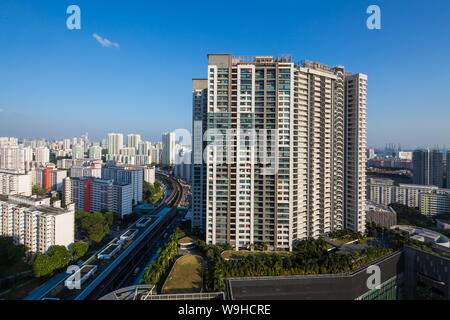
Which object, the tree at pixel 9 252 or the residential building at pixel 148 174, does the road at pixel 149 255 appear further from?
the residential building at pixel 148 174

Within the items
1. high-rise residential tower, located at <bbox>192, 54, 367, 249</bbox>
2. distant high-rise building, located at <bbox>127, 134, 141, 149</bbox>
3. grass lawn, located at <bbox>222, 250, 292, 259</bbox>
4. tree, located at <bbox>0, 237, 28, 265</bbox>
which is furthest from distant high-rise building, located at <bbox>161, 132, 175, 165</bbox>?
grass lawn, located at <bbox>222, 250, 292, 259</bbox>

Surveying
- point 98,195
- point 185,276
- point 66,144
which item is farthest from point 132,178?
point 66,144

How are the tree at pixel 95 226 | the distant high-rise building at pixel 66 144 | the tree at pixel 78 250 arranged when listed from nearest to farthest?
the tree at pixel 78 250, the tree at pixel 95 226, the distant high-rise building at pixel 66 144

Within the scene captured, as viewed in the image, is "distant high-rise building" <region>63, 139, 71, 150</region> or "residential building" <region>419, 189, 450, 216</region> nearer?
"residential building" <region>419, 189, 450, 216</region>

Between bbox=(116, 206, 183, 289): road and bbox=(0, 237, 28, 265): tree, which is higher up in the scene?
bbox=(0, 237, 28, 265): tree

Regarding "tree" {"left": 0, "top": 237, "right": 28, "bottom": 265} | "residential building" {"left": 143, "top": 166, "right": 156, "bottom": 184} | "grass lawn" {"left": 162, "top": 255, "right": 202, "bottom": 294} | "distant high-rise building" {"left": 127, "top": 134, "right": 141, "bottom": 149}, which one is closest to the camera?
"grass lawn" {"left": 162, "top": 255, "right": 202, "bottom": 294}

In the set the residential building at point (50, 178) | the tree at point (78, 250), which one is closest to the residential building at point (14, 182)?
the residential building at point (50, 178)

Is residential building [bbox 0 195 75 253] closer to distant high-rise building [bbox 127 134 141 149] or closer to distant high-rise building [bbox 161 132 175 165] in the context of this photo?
distant high-rise building [bbox 161 132 175 165]

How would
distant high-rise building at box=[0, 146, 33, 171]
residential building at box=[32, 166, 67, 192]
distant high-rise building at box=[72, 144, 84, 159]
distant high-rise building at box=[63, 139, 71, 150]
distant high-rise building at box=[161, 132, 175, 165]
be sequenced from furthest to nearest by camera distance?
1. distant high-rise building at box=[63, 139, 71, 150]
2. distant high-rise building at box=[72, 144, 84, 159]
3. distant high-rise building at box=[161, 132, 175, 165]
4. distant high-rise building at box=[0, 146, 33, 171]
5. residential building at box=[32, 166, 67, 192]
